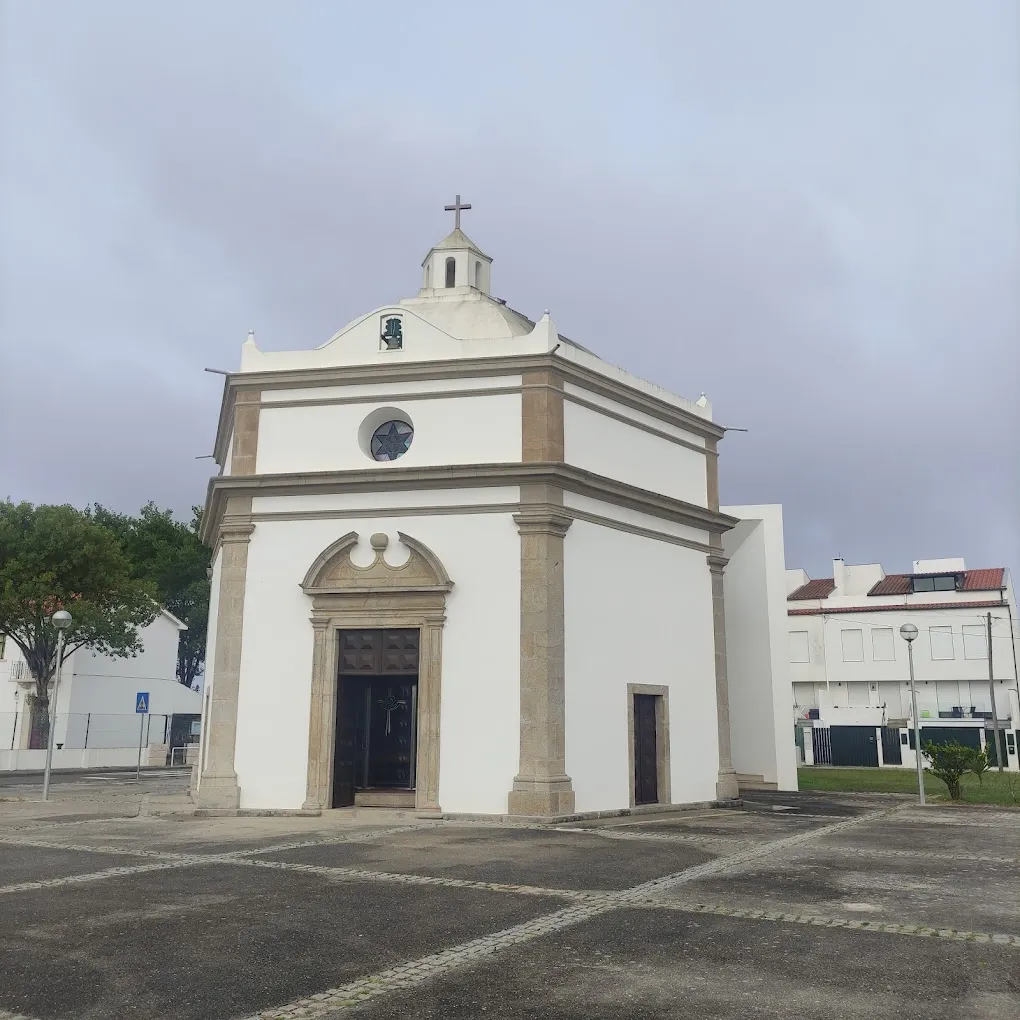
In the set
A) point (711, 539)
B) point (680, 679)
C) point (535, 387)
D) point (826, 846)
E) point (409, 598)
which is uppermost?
point (535, 387)

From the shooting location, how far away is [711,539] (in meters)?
21.6

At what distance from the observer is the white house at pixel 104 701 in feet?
136

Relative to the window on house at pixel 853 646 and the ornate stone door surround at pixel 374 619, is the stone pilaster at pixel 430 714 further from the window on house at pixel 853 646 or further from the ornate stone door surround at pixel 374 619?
the window on house at pixel 853 646

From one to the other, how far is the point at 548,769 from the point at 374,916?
832 cm

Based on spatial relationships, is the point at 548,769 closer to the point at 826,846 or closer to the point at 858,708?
the point at 826,846

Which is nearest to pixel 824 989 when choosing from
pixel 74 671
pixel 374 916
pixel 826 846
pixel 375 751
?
pixel 374 916

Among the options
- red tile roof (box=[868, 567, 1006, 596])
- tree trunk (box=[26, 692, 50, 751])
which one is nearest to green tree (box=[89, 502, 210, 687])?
tree trunk (box=[26, 692, 50, 751])

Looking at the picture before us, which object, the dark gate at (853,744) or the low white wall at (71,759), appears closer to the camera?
the low white wall at (71,759)

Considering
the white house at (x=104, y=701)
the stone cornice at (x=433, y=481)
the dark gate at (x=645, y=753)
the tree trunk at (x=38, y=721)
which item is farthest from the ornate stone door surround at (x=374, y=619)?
the tree trunk at (x=38, y=721)

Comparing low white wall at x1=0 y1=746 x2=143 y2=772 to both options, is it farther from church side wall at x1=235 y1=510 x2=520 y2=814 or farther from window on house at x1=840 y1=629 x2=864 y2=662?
window on house at x1=840 y1=629 x2=864 y2=662

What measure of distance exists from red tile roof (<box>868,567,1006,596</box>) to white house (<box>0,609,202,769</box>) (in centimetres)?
3647

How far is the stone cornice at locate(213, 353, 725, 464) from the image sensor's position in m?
18.4

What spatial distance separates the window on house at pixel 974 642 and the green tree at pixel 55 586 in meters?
39.0

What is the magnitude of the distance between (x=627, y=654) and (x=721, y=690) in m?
3.20
